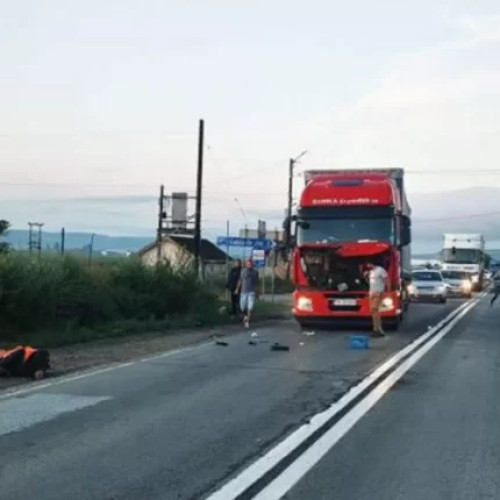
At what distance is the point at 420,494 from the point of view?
6.93 m

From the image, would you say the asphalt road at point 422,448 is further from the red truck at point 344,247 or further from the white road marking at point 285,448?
the red truck at point 344,247

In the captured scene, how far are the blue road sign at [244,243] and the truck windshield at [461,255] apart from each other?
29.5 meters

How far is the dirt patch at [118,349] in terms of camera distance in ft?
50.4

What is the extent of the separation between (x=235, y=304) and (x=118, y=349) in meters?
9.52

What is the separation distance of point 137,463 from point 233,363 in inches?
313

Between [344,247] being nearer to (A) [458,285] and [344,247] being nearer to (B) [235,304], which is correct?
(B) [235,304]

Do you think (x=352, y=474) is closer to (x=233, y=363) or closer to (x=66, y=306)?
(x=233, y=363)

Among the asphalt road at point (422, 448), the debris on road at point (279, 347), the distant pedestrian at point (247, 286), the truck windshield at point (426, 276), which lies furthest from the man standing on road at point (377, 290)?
the truck windshield at point (426, 276)

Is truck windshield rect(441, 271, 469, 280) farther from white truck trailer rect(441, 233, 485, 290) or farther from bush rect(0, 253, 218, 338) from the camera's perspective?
bush rect(0, 253, 218, 338)

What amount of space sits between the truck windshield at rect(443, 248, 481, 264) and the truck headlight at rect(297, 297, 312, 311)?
126ft

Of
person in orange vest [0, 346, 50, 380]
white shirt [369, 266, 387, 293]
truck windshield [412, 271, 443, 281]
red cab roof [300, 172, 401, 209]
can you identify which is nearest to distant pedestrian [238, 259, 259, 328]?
red cab roof [300, 172, 401, 209]

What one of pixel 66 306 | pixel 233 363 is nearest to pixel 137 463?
pixel 233 363

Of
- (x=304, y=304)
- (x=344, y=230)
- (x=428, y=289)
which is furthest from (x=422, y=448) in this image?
(x=428, y=289)

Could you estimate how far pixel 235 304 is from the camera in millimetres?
27953
